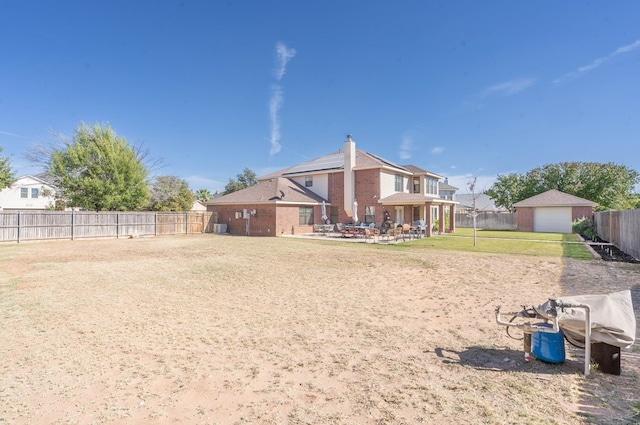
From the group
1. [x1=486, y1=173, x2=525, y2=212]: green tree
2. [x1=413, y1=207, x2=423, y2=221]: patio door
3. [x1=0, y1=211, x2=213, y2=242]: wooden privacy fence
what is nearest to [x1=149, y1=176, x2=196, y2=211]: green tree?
[x1=0, y1=211, x2=213, y2=242]: wooden privacy fence

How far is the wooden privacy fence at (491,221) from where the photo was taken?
36.3m

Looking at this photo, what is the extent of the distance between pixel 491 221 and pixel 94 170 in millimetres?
42041

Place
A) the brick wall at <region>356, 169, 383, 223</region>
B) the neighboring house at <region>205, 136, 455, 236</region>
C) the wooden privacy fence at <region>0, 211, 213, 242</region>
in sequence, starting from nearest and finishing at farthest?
the wooden privacy fence at <region>0, 211, 213, 242</region> < the neighboring house at <region>205, 136, 455, 236</region> < the brick wall at <region>356, 169, 383, 223</region>

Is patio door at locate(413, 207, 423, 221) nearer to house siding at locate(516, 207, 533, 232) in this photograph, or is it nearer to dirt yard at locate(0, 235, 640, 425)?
house siding at locate(516, 207, 533, 232)

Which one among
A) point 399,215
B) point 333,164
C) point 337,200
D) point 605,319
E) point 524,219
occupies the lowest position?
point 605,319

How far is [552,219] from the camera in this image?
31.6 m

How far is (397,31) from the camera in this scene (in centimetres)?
1741

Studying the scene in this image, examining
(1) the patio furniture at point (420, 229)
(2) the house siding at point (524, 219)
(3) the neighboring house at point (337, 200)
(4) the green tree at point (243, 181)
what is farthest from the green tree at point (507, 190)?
(4) the green tree at point (243, 181)

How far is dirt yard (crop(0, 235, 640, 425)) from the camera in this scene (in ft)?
10.0

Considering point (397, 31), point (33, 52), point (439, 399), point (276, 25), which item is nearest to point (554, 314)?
point (439, 399)

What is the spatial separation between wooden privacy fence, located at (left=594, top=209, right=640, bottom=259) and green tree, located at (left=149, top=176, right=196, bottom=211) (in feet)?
116

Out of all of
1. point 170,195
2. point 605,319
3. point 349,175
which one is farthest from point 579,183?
point 170,195

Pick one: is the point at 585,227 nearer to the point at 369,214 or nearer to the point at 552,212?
the point at 552,212

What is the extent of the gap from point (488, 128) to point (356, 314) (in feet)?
79.8
